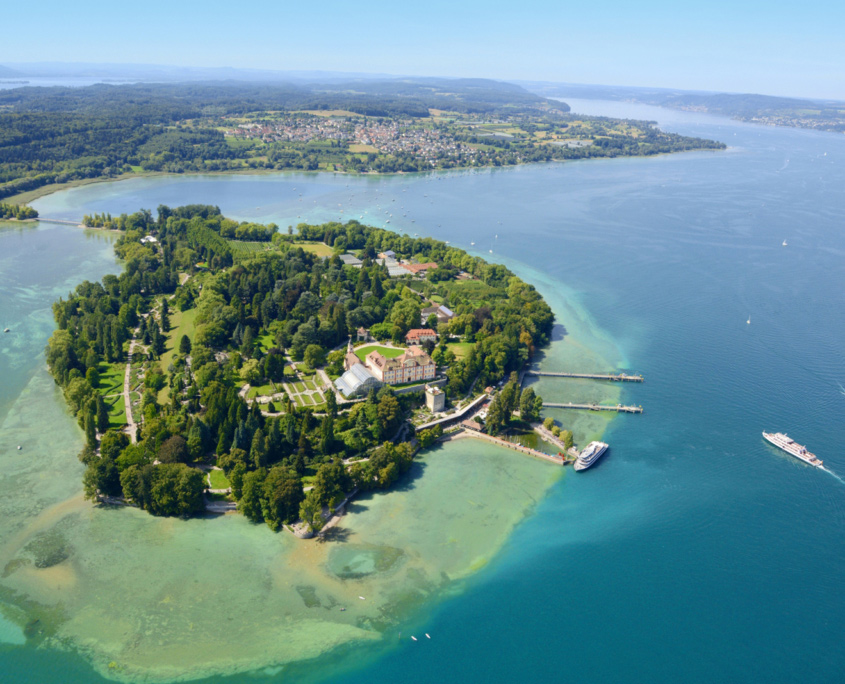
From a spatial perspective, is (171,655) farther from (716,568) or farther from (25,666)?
(716,568)

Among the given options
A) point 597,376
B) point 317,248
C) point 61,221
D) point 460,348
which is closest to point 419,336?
point 460,348

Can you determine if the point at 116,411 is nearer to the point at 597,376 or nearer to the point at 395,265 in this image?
the point at 597,376

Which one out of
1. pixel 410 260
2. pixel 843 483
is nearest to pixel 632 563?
pixel 843 483

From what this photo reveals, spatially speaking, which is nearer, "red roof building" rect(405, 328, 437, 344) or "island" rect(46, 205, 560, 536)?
"island" rect(46, 205, 560, 536)

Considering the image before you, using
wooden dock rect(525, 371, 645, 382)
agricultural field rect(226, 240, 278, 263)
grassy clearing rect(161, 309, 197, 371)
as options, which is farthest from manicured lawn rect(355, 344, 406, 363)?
agricultural field rect(226, 240, 278, 263)

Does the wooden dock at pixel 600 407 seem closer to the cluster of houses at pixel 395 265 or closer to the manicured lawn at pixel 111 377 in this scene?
the cluster of houses at pixel 395 265

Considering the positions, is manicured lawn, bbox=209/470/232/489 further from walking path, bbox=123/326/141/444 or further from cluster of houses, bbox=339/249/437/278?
cluster of houses, bbox=339/249/437/278
